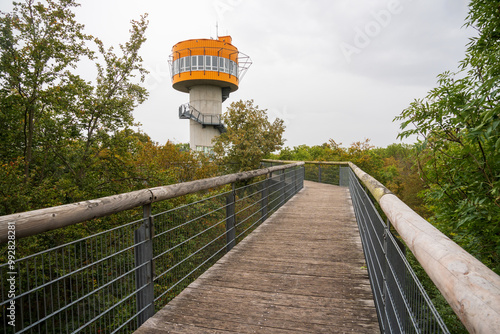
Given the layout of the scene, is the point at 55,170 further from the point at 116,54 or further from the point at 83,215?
the point at 83,215

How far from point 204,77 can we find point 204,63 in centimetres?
137

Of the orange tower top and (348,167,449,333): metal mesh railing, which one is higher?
the orange tower top

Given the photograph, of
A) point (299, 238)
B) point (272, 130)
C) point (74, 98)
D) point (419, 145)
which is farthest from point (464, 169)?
point (272, 130)

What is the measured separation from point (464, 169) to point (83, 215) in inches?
192

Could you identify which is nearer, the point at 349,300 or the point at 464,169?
the point at 349,300

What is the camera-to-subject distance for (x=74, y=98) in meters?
9.67

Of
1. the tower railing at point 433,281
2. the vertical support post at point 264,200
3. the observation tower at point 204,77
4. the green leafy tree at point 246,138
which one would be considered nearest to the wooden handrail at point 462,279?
the tower railing at point 433,281

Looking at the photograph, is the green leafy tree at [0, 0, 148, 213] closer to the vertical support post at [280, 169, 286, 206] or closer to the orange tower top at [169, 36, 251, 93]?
the vertical support post at [280, 169, 286, 206]

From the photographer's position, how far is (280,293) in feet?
10.7

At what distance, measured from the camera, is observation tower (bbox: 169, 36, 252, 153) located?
30359 millimetres

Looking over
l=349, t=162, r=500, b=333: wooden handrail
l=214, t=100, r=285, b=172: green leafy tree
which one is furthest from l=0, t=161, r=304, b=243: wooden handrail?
l=214, t=100, r=285, b=172: green leafy tree

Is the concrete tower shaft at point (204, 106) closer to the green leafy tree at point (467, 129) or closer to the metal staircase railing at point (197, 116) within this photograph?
the metal staircase railing at point (197, 116)

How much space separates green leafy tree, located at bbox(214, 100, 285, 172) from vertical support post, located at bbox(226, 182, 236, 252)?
16.9m

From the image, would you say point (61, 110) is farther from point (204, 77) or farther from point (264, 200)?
point (204, 77)
